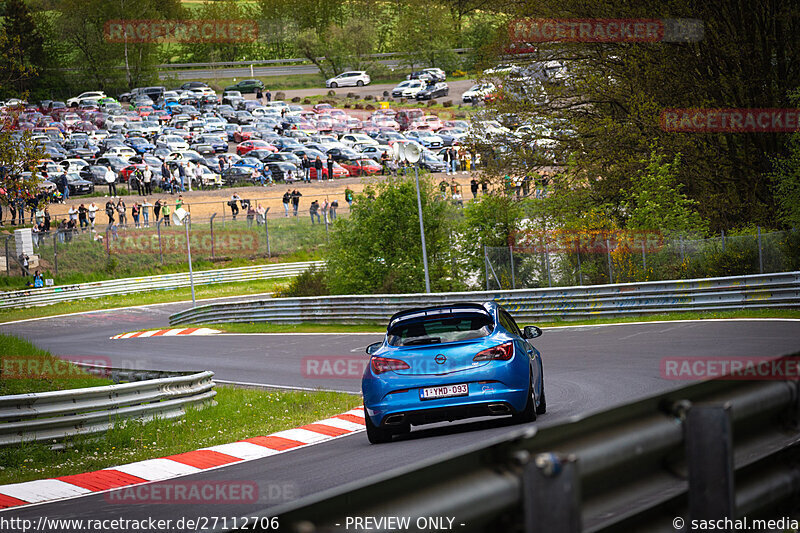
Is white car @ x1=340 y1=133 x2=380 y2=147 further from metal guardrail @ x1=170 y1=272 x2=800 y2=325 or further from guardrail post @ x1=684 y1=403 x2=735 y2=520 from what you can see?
guardrail post @ x1=684 y1=403 x2=735 y2=520

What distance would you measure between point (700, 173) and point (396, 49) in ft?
360

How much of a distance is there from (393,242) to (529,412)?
Answer: 23771 millimetres

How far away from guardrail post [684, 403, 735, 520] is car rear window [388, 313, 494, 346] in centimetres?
737

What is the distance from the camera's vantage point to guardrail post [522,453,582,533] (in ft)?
9.58

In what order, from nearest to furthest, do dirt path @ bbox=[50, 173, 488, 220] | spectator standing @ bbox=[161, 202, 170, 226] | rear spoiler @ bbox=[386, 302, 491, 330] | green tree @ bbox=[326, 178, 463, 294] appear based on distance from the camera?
rear spoiler @ bbox=[386, 302, 491, 330] → green tree @ bbox=[326, 178, 463, 294] → spectator standing @ bbox=[161, 202, 170, 226] → dirt path @ bbox=[50, 173, 488, 220]

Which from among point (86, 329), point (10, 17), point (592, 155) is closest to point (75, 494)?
point (592, 155)

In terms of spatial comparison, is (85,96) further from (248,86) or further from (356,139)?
(356,139)

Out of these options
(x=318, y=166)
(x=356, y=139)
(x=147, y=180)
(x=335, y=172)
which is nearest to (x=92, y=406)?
(x=147, y=180)

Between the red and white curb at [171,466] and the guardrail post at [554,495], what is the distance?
318 inches

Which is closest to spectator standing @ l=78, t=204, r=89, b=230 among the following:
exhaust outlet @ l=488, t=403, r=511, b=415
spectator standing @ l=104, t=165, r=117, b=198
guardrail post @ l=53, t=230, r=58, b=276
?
guardrail post @ l=53, t=230, r=58, b=276

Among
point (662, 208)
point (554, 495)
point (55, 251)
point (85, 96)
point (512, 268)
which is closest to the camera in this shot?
point (554, 495)

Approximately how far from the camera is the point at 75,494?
33.0ft

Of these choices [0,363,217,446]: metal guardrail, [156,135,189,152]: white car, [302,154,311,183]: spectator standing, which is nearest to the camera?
[0,363,217,446]: metal guardrail

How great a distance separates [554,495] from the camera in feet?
9.65
